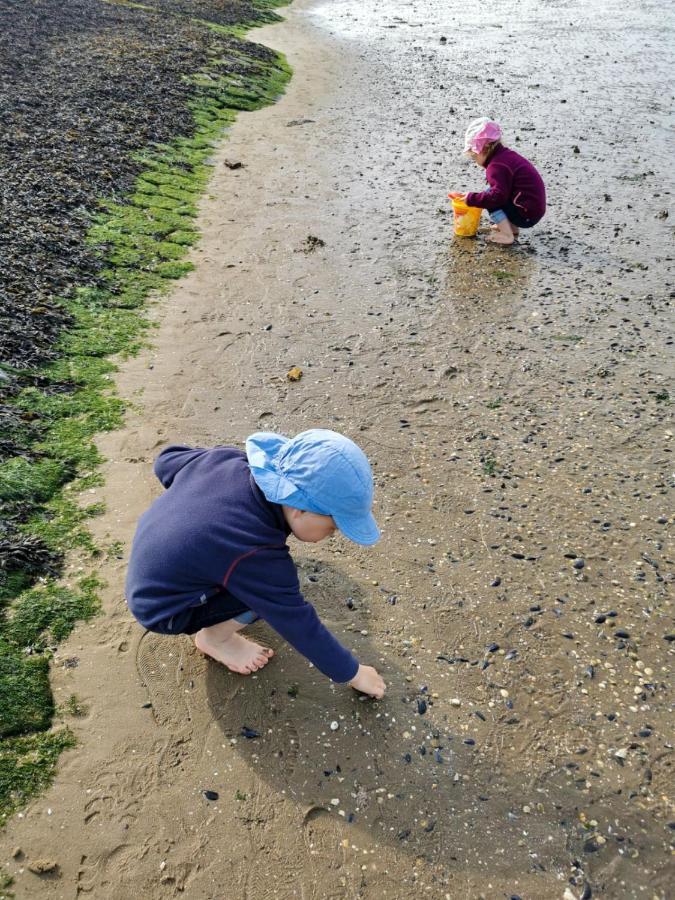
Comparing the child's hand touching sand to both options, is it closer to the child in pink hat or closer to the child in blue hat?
the child in blue hat

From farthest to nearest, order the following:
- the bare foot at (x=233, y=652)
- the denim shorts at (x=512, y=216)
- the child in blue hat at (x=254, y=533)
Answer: the denim shorts at (x=512, y=216) < the bare foot at (x=233, y=652) < the child in blue hat at (x=254, y=533)

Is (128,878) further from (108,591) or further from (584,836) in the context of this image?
(584,836)

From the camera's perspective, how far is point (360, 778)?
3213 millimetres

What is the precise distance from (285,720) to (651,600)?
2331mm

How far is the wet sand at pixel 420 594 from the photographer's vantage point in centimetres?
297

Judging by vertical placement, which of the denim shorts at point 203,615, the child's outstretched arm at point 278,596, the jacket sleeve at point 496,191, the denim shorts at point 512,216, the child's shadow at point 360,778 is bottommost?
the child's shadow at point 360,778

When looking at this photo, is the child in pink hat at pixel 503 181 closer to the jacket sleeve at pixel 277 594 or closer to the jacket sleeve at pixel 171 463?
the jacket sleeve at pixel 171 463

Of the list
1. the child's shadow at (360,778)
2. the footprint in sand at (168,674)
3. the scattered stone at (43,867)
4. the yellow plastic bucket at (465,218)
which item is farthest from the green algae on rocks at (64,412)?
the yellow plastic bucket at (465,218)

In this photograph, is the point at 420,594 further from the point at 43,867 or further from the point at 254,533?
the point at 43,867

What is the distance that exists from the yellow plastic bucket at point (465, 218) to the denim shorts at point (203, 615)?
648 cm

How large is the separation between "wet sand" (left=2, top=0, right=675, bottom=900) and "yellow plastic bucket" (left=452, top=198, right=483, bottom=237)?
0.16 m

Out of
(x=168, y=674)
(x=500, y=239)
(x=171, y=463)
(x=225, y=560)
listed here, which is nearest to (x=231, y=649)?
(x=168, y=674)

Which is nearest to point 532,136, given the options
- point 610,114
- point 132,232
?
point 610,114

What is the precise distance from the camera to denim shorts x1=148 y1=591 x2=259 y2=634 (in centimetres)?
318
